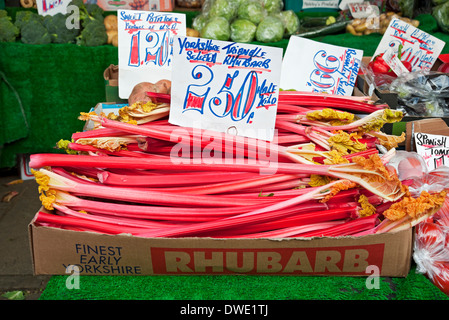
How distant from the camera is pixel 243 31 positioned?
3918mm

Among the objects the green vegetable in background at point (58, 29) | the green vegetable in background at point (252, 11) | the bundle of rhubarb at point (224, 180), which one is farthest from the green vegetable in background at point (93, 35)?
the bundle of rhubarb at point (224, 180)

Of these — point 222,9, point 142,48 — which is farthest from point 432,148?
point 222,9

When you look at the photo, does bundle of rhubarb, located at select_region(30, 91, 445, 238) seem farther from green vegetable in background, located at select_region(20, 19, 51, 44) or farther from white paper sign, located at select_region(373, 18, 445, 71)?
green vegetable in background, located at select_region(20, 19, 51, 44)

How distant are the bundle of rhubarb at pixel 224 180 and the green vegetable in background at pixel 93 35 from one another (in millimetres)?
2143

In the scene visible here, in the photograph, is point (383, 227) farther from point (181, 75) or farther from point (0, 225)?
point (0, 225)

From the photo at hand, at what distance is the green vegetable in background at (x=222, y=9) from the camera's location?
404 cm

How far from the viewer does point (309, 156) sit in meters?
1.77

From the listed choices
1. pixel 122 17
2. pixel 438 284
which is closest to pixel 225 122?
pixel 438 284

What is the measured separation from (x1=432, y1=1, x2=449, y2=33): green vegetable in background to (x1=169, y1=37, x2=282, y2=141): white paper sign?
3.10 metres

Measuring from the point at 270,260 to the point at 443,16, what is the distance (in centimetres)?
369

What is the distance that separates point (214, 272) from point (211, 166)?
447mm

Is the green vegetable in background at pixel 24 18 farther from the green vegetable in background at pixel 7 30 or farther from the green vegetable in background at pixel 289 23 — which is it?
the green vegetable in background at pixel 289 23

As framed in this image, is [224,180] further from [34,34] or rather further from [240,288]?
[34,34]
